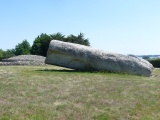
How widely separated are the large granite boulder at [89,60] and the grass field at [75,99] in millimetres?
3875

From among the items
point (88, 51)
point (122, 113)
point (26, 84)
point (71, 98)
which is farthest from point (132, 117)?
point (88, 51)

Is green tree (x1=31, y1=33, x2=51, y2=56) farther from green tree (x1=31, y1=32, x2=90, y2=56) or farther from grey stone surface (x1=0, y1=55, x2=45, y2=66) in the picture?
grey stone surface (x1=0, y1=55, x2=45, y2=66)

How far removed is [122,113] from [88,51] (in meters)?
8.33

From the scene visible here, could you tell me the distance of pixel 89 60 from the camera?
16.9 meters

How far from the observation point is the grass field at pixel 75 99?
8.61 m

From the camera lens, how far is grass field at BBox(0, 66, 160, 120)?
861 cm

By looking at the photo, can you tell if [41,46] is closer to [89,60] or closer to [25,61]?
[25,61]

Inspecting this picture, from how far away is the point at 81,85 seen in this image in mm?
11914

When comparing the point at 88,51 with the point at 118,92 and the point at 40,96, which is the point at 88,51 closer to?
the point at 118,92

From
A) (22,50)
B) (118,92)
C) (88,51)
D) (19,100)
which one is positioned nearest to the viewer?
(19,100)

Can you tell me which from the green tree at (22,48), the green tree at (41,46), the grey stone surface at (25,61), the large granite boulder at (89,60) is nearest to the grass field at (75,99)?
the large granite boulder at (89,60)

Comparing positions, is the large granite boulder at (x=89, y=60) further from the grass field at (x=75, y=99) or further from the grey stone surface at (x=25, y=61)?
the grey stone surface at (x=25, y=61)

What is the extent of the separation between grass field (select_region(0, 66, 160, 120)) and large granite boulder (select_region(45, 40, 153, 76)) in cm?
388

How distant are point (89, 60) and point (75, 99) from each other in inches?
282
